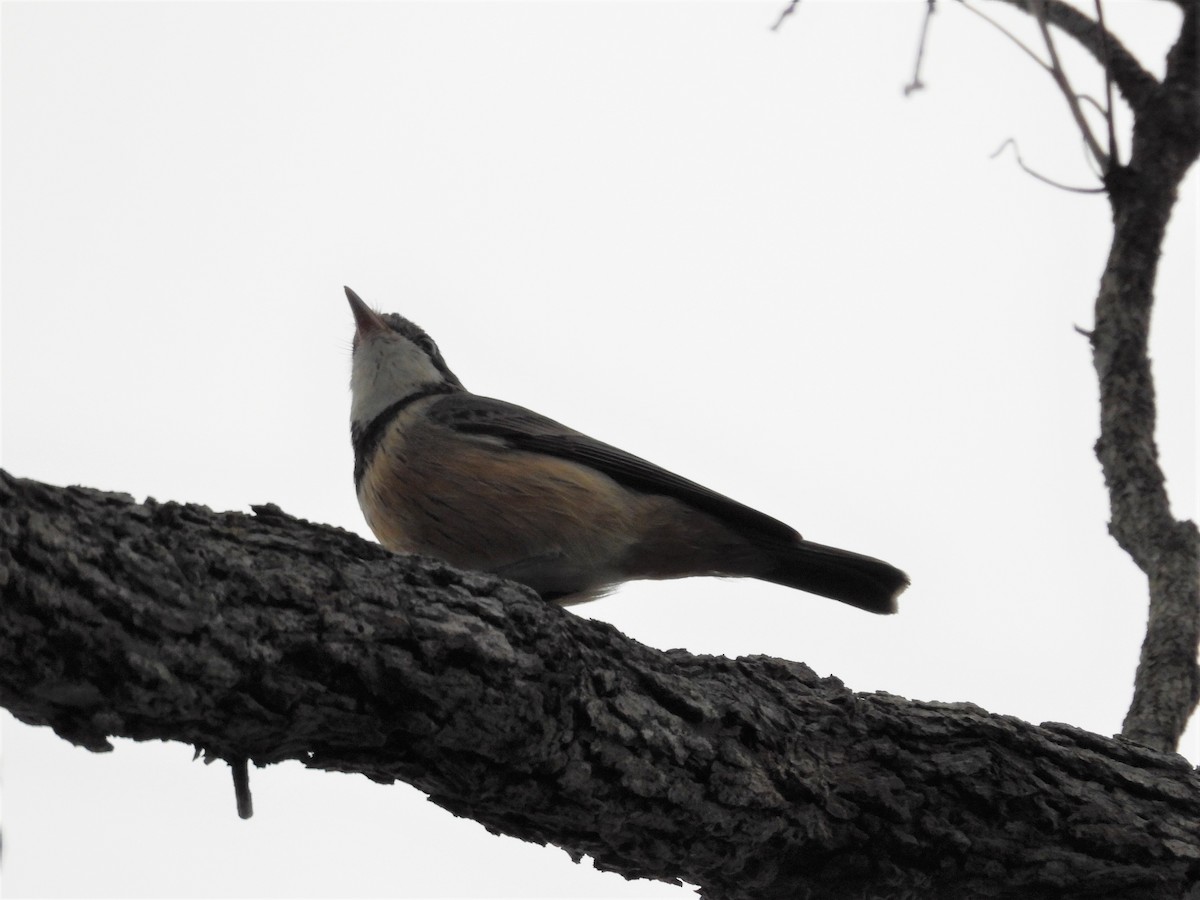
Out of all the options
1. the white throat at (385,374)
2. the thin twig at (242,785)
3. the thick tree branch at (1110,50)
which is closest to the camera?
the thin twig at (242,785)

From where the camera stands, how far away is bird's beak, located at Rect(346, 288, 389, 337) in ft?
25.2

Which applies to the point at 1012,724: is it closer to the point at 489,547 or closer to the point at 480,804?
the point at 480,804

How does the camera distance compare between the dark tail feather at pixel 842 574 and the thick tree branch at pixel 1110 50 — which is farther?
the dark tail feather at pixel 842 574

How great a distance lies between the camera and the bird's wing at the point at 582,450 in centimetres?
604

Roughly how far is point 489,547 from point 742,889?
2295mm

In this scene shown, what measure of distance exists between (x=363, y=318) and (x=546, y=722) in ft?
15.7

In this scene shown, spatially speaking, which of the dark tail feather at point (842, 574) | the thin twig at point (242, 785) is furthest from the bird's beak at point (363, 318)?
the thin twig at point (242, 785)

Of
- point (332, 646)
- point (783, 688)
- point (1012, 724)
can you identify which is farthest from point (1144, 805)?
point (332, 646)

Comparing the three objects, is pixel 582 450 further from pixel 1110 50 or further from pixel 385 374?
pixel 1110 50

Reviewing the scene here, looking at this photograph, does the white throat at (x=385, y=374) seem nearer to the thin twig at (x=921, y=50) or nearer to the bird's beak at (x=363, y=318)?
the bird's beak at (x=363, y=318)

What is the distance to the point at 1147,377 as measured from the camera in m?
5.39

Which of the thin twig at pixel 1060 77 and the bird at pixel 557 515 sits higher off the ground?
the thin twig at pixel 1060 77

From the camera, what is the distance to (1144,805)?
13.5ft

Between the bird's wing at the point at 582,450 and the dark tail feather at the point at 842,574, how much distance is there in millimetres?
164
